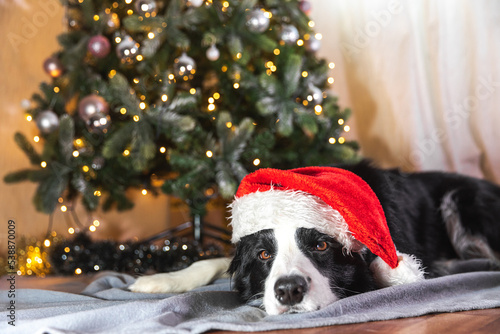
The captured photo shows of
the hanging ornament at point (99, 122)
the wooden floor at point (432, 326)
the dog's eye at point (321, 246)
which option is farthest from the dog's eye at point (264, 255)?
the hanging ornament at point (99, 122)

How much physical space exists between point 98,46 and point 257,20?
3.02 ft

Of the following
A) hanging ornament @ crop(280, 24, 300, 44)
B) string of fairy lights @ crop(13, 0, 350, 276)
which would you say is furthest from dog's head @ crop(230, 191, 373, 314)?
hanging ornament @ crop(280, 24, 300, 44)

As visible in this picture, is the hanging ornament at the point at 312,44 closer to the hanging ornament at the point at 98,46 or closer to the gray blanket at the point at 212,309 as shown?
the hanging ornament at the point at 98,46

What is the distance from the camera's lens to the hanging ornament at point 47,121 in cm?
288

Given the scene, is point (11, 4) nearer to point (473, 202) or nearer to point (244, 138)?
point (244, 138)

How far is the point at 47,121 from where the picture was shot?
287 cm

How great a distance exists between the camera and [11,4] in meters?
3.41

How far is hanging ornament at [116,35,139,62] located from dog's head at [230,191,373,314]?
4.84 feet

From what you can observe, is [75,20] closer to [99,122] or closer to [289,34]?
[99,122]

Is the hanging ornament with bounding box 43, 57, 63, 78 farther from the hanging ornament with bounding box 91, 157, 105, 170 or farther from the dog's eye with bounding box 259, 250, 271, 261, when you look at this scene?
the dog's eye with bounding box 259, 250, 271, 261

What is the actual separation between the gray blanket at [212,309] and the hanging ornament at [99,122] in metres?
1.13

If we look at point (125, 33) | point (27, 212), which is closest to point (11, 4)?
point (125, 33)

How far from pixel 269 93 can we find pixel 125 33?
0.96 m

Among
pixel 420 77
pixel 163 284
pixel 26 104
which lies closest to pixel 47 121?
pixel 26 104
